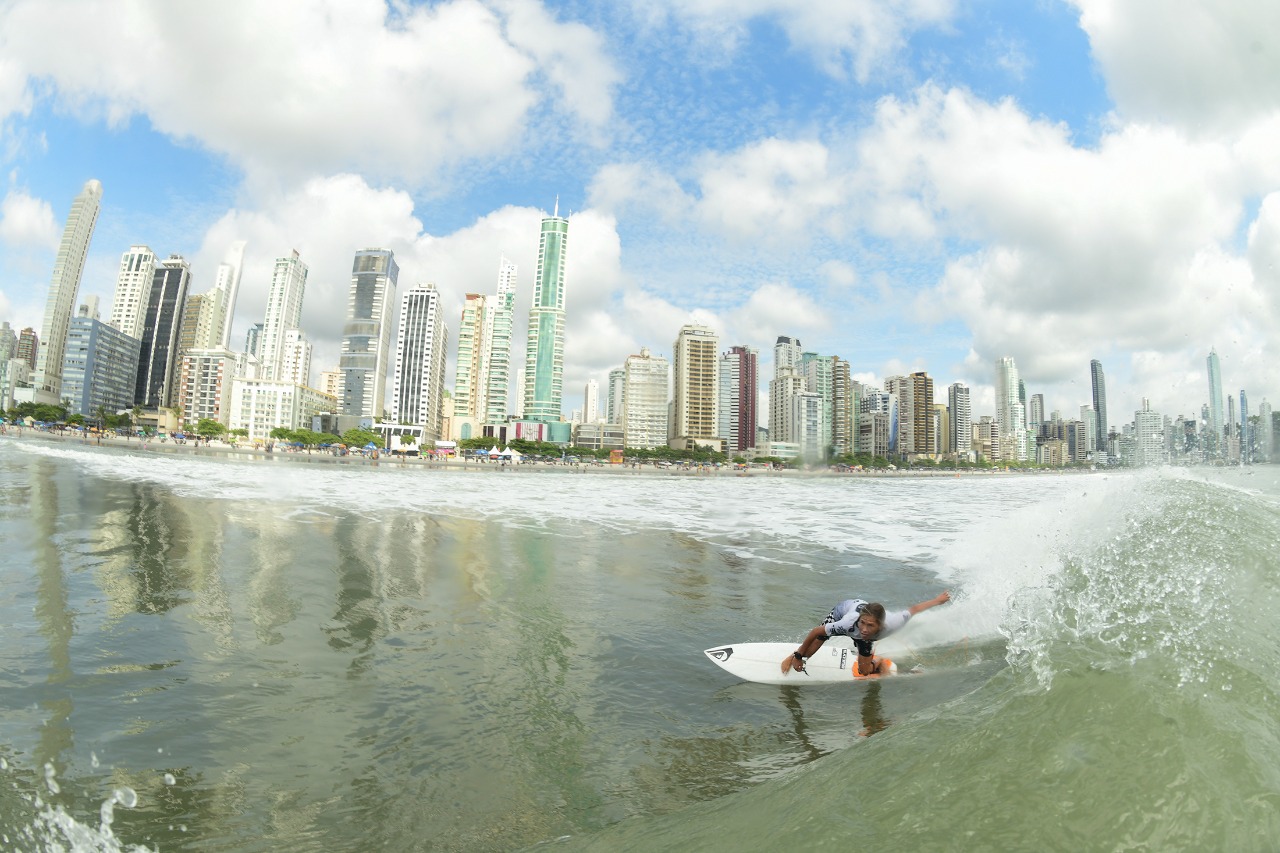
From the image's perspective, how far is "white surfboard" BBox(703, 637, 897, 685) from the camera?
8078mm

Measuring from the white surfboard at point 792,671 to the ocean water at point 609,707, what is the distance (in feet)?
0.76

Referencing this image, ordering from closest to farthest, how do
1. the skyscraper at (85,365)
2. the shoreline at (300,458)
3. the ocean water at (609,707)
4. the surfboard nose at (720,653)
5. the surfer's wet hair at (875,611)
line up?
the ocean water at (609,707) < the surfboard nose at (720,653) < the surfer's wet hair at (875,611) < the shoreline at (300,458) < the skyscraper at (85,365)

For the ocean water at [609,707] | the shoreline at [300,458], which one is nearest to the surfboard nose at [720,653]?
the ocean water at [609,707]

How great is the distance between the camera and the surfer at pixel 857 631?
8102 millimetres

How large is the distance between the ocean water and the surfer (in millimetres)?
416

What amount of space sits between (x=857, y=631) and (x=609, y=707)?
370 centimetres

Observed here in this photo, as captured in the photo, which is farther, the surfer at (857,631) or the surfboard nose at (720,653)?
the surfboard nose at (720,653)

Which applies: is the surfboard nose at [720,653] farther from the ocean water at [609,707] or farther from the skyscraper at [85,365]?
the skyscraper at [85,365]

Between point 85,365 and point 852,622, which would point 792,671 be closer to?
point 852,622

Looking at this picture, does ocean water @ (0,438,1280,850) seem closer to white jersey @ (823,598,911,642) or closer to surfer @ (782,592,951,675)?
surfer @ (782,592,951,675)

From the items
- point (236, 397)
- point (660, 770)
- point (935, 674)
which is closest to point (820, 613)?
point (935, 674)

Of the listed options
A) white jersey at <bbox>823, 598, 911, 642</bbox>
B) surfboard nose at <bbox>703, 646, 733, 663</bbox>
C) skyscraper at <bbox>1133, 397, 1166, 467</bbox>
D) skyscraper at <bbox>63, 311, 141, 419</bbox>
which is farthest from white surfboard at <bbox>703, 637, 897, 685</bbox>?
skyscraper at <bbox>63, 311, 141, 419</bbox>

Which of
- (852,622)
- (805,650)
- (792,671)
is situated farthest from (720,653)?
(852,622)

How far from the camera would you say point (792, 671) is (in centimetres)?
812
